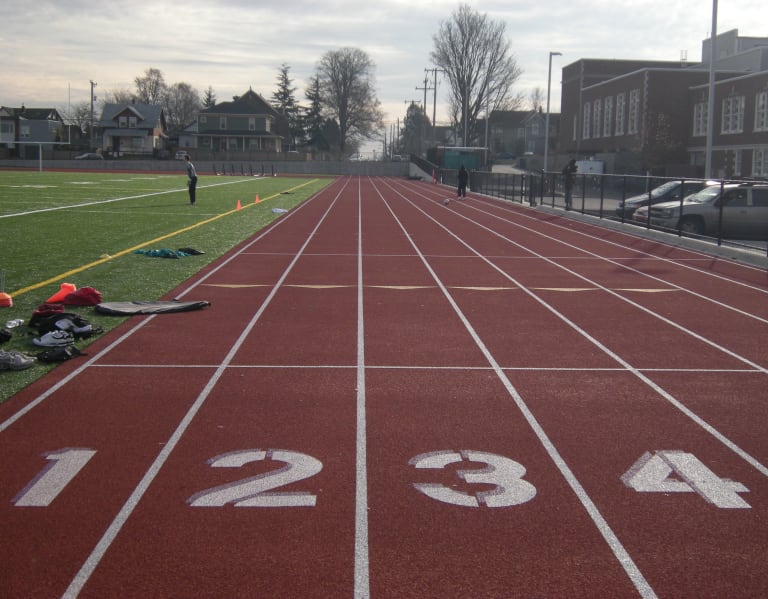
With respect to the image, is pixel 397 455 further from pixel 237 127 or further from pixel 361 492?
pixel 237 127

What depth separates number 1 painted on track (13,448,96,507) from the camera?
16.2 feet

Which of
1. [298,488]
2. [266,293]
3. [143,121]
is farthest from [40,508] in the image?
[143,121]

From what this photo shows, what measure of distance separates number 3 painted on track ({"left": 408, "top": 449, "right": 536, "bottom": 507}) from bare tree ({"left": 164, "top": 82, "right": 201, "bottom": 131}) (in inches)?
5787

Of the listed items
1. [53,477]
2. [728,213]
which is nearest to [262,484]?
[53,477]

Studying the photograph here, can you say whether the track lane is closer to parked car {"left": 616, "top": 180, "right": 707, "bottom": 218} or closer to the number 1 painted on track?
the number 1 painted on track

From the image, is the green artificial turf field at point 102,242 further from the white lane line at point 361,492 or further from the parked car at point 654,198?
the parked car at point 654,198

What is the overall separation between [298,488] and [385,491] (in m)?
0.53

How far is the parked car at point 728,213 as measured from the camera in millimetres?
20406

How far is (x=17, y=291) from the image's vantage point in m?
11.6

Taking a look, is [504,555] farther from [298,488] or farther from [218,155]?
[218,155]

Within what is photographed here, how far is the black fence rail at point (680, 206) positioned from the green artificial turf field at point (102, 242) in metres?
10.6

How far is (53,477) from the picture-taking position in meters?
5.27

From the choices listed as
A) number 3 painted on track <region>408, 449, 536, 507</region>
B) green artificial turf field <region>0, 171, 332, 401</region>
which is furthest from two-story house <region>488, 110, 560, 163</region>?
number 3 painted on track <region>408, 449, 536, 507</region>

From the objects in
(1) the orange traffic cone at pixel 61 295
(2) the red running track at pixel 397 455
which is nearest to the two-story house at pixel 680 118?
(2) the red running track at pixel 397 455
